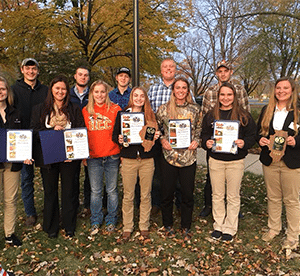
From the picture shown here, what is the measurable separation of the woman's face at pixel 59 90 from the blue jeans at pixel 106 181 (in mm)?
1035

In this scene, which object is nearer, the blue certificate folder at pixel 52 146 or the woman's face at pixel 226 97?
the blue certificate folder at pixel 52 146

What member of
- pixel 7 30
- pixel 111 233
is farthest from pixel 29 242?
pixel 7 30

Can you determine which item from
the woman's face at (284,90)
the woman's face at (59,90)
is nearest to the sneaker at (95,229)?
the woman's face at (59,90)

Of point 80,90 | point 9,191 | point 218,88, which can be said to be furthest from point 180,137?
point 9,191

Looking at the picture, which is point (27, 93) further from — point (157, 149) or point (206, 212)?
point (206, 212)

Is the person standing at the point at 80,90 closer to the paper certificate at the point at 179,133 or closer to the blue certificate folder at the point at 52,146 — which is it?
the blue certificate folder at the point at 52,146

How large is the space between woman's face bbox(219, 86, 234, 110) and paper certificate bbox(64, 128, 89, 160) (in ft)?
6.62

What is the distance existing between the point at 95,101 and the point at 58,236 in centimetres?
225

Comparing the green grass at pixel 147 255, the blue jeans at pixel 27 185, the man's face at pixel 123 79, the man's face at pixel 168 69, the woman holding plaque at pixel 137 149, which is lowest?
the green grass at pixel 147 255

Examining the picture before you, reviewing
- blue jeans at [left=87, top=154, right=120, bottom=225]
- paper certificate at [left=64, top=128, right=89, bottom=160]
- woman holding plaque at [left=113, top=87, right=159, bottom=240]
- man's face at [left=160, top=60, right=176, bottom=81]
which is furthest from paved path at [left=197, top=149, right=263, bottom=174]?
paper certificate at [left=64, top=128, right=89, bottom=160]

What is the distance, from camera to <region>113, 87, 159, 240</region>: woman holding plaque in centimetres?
379

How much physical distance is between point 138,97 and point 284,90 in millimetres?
2022

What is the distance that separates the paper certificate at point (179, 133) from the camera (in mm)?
3818

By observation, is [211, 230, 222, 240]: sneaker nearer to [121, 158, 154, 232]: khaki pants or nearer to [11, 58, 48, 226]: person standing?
[121, 158, 154, 232]: khaki pants
